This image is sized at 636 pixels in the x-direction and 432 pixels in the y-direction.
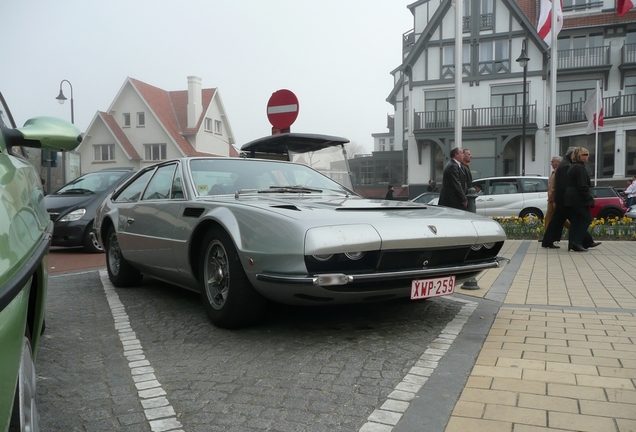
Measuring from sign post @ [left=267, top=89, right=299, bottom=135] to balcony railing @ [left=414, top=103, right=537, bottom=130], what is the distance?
83.6 ft

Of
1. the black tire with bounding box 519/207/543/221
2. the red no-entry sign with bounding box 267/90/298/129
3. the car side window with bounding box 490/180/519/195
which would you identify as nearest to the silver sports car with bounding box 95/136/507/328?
the red no-entry sign with bounding box 267/90/298/129

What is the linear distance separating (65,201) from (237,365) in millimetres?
8062

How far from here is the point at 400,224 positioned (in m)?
3.74

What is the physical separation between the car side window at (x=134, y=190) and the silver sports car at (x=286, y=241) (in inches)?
17.5

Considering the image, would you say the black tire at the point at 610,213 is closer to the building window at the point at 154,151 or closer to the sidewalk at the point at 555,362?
the sidewalk at the point at 555,362

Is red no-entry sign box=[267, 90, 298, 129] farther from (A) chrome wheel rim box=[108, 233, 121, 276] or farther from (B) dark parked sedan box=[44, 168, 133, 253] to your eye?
(B) dark parked sedan box=[44, 168, 133, 253]

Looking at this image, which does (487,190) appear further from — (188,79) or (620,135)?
(188,79)

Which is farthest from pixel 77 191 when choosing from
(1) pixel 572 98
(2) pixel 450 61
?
(1) pixel 572 98

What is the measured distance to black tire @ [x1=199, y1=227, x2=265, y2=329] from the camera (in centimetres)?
385

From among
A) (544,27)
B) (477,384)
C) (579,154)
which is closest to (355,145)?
(544,27)

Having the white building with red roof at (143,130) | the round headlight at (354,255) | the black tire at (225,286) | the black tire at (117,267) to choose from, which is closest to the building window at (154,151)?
the white building with red roof at (143,130)

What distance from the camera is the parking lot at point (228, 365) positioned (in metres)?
2.62

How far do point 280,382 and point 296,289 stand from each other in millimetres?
635

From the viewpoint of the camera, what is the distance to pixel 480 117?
3247 centimetres
